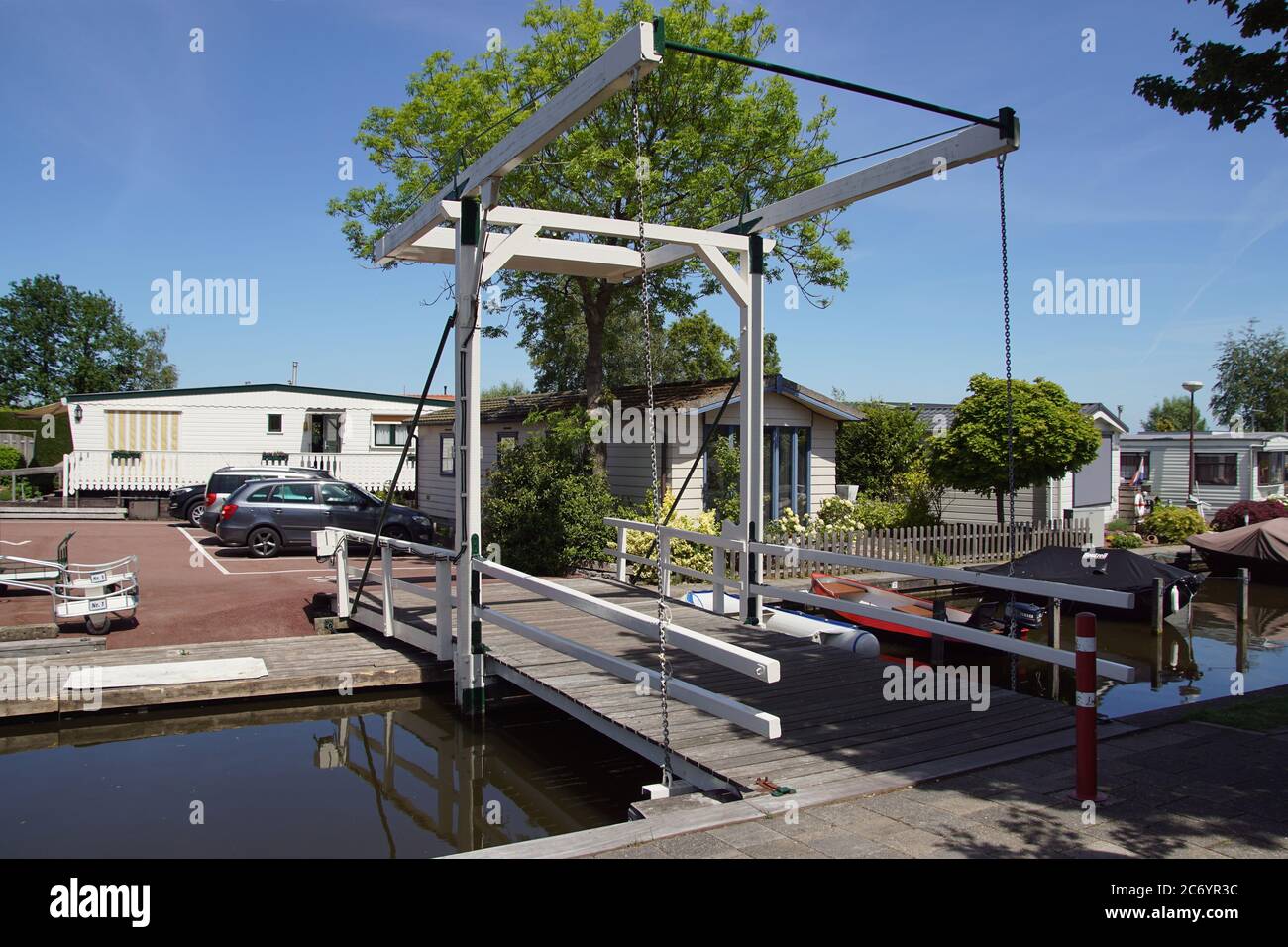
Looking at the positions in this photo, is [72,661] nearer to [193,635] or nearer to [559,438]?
[193,635]

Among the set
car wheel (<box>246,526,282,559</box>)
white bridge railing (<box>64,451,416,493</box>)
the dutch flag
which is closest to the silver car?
car wheel (<box>246,526,282,559</box>)

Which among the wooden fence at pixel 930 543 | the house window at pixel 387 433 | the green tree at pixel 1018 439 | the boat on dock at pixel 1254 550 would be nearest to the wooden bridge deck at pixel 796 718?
the wooden fence at pixel 930 543

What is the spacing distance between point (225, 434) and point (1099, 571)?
2665cm

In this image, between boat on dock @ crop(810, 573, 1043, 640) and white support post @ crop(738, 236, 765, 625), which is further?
boat on dock @ crop(810, 573, 1043, 640)

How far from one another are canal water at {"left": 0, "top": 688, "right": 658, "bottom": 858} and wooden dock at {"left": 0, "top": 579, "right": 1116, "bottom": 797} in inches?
13.1

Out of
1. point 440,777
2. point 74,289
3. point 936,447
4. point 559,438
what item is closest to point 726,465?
point 559,438

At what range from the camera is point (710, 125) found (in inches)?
704

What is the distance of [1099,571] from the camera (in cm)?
1529

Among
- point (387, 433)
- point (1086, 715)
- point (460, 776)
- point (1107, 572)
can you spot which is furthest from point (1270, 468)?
point (460, 776)

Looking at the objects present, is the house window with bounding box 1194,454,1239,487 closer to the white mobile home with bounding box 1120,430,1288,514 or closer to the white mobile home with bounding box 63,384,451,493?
the white mobile home with bounding box 1120,430,1288,514

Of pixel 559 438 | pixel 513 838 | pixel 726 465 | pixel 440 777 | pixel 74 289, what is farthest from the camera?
pixel 74 289

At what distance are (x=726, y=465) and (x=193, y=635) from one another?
10777 millimetres

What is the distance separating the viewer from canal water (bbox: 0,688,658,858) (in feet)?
21.3

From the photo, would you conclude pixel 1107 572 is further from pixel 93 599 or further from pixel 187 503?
pixel 187 503
